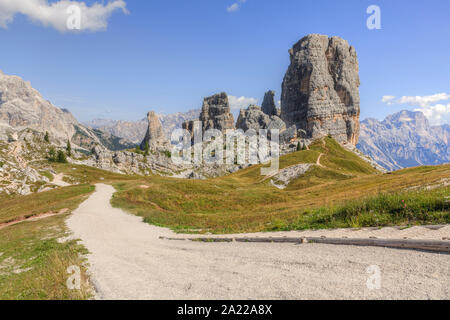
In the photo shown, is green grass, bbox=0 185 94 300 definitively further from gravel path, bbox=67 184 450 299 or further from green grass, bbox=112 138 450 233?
green grass, bbox=112 138 450 233

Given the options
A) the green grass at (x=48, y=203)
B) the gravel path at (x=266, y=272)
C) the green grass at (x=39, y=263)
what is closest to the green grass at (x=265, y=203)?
the gravel path at (x=266, y=272)

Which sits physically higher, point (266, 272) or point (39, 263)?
point (266, 272)

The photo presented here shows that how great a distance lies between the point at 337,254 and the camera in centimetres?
1158

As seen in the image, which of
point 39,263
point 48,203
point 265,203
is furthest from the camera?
point 265,203

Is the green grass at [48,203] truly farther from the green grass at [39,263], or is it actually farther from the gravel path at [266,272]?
the gravel path at [266,272]

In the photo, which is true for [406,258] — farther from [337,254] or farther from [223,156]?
[223,156]

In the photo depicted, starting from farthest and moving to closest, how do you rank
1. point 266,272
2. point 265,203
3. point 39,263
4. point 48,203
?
1. point 265,203
2. point 48,203
3. point 39,263
4. point 266,272

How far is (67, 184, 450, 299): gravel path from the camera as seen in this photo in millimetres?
8070

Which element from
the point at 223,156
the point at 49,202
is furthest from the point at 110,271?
the point at 223,156

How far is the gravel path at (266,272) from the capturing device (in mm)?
8070

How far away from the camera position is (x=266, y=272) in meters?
10.6

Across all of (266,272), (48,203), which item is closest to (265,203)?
(266,272)

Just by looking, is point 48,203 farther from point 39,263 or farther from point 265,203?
point 265,203

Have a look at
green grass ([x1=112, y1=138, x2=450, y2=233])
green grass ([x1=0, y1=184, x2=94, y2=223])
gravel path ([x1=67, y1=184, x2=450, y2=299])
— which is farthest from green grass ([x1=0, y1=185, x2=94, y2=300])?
green grass ([x1=0, y1=184, x2=94, y2=223])
